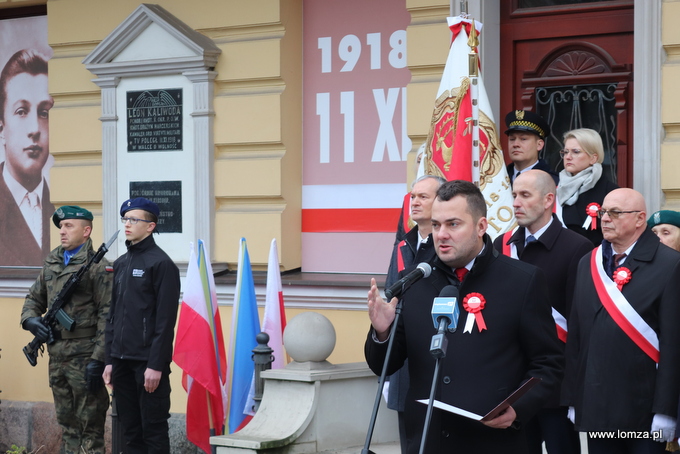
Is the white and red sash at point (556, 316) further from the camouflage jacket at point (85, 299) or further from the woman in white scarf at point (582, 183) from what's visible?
the camouflage jacket at point (85, 299)

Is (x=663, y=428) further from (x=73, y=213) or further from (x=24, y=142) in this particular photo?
(x=24, y=142)

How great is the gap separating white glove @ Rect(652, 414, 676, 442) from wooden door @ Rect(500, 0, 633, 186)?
11.7ft

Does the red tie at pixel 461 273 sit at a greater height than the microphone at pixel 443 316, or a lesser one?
greater

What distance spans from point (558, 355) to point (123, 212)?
423 cm

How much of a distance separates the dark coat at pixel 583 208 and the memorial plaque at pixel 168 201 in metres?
4.10

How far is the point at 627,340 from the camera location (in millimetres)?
4645

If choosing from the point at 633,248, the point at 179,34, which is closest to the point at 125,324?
the point at 179,34

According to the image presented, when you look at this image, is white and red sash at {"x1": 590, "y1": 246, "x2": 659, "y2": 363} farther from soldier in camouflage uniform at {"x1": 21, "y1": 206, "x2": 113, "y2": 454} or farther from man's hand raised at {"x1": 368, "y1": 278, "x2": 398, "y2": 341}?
soldier in camouflage uniform at {"x1": 21, "y1": 206, "x2": 113, "y2": 454}

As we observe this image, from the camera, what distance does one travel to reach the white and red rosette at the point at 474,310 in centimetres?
380

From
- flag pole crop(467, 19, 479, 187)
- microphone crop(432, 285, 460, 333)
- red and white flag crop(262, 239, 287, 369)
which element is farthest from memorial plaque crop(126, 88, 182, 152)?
microphone crop(432, 285, 460, 333)

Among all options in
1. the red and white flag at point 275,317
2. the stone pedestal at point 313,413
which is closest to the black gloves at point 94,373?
the red and white flag at point 275,317

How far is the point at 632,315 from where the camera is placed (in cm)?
463

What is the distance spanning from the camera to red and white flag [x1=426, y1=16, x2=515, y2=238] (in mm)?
6375

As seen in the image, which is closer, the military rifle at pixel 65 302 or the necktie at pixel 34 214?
the military rifle at pixel 65 302
